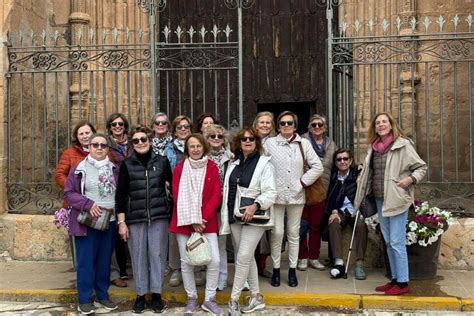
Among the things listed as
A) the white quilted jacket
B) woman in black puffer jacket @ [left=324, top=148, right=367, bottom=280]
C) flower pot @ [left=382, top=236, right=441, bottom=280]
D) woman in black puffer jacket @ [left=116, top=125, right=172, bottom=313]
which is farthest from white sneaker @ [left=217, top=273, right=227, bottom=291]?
flower pot @ [left=382, top=236, right=441, bottom=280]

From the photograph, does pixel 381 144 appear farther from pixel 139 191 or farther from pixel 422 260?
pixel 139 191

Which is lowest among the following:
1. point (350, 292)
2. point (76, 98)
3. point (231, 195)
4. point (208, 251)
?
point (350, 292)

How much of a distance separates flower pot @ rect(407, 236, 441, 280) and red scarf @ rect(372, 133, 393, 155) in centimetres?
121

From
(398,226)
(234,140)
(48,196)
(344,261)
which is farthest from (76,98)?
(398,226)

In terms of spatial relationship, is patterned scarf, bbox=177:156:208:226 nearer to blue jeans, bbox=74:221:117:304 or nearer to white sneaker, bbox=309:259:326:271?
blue jeans, bbox=74:221:117:304

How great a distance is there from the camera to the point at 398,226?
5.56m

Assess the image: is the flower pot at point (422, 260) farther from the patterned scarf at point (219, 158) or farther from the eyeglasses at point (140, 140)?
the eyeglasses at point (140, 140)

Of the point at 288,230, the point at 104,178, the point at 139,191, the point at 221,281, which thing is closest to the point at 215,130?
the point at 139,191

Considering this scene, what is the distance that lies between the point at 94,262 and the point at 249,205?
1661 mm

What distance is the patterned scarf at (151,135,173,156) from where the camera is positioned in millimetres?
5891

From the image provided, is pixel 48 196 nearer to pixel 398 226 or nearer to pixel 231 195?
pixel 231 195

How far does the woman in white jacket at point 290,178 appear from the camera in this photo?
5777 mm

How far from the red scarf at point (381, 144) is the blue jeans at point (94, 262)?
9.16 feet

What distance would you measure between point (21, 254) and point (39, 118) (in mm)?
2222
